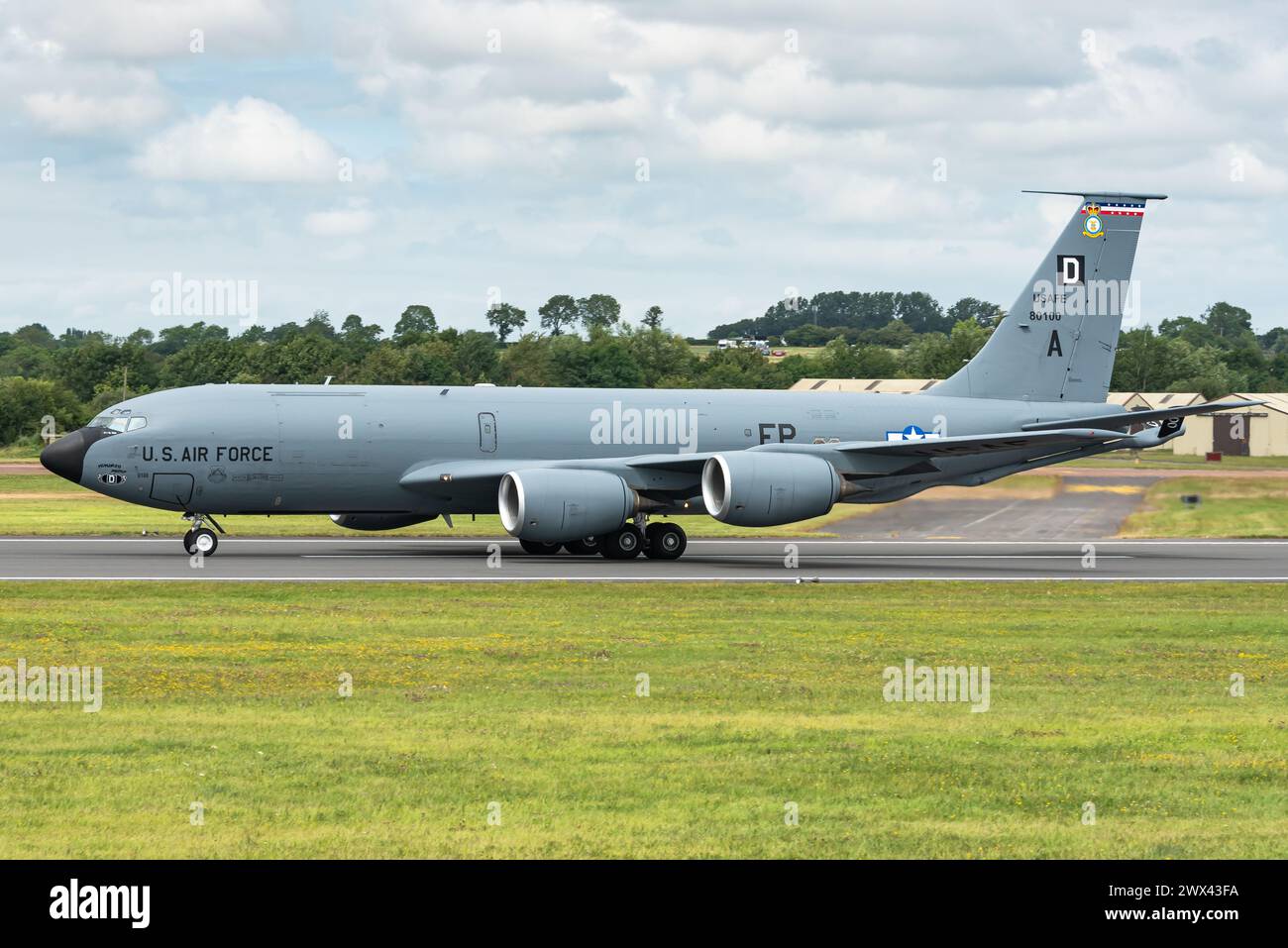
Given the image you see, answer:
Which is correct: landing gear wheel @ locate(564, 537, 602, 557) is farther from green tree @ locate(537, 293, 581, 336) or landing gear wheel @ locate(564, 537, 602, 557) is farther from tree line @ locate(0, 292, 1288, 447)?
green tree @ locate(537, 293, 581, 336)

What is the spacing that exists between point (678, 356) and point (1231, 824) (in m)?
109

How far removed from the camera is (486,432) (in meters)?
36.1

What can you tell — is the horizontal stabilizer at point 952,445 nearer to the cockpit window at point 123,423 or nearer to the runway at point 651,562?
the runway at point 651,562

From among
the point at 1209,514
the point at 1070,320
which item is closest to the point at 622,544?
the point at 1070,320

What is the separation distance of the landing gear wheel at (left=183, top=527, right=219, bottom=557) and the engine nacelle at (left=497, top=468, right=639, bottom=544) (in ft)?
19.1

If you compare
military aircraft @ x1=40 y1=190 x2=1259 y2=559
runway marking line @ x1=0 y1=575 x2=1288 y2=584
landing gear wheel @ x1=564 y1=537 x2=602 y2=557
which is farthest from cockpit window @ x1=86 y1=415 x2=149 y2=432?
landing gear wheel @ x1=564 y1=537 x2=602 y2=557

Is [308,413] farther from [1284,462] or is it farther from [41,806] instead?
[1284,462]

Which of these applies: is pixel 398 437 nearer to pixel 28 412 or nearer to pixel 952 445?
pixel 952 445

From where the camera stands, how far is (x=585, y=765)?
41.1 ft

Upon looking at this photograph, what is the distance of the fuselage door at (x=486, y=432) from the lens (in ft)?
118

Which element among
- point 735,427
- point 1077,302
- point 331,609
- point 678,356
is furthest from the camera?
point 678,356

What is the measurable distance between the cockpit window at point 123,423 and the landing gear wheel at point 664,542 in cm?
1063

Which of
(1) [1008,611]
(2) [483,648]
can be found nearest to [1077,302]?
(1) [1008,611]

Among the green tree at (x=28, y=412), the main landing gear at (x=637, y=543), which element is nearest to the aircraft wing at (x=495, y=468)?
the main landing gear at (x=637, y=543)
